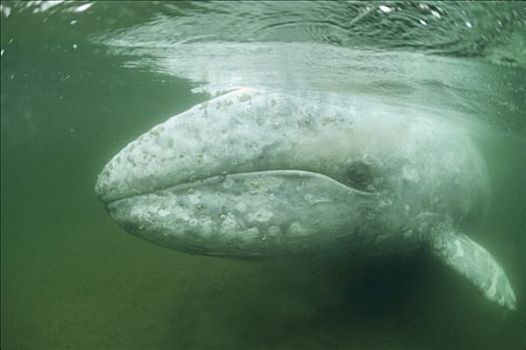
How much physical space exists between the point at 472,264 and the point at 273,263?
7.44 ft

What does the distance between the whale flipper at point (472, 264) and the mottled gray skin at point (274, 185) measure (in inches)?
0.5

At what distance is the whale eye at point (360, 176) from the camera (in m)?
5.48

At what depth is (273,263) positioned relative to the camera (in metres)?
6.09

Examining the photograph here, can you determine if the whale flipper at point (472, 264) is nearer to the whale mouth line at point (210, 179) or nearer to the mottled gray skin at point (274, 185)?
the mottled gray skin at point (274, 185)

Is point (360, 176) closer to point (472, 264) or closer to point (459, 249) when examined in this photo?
point (459, 249)

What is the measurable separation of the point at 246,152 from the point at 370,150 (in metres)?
1.50

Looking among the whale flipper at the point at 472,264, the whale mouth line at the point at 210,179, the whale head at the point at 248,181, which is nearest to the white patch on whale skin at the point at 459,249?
the whale flipper at the point at 472,264

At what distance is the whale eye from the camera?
5477mm

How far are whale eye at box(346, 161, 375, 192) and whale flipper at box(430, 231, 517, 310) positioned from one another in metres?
1.17

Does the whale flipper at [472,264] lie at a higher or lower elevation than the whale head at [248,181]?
lower

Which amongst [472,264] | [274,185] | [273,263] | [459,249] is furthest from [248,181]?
[472,264]

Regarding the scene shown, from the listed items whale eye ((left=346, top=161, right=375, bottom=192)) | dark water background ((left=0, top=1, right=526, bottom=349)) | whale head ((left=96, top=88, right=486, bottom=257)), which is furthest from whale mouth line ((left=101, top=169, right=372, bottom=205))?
dark water background ((left=0, top=1, right=526, bottom=349))

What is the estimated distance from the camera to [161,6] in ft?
22.7

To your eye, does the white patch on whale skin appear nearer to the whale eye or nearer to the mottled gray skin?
the mottled gray skin
